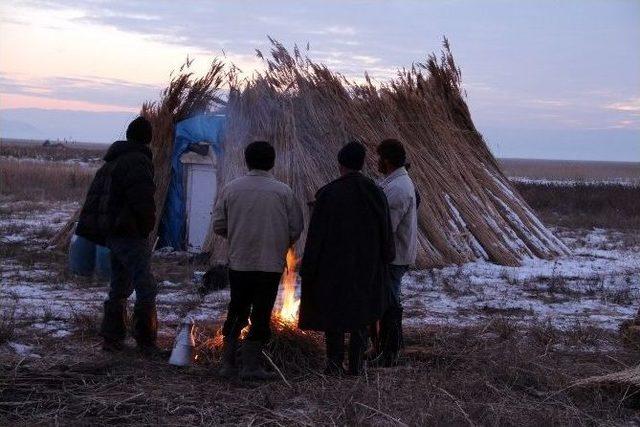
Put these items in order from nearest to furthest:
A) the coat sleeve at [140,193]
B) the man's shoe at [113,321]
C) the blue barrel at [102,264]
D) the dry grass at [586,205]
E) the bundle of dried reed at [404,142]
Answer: the coat sleeve at [140,193] → the man's shoe at [113,321] → the blue barrel at [102,264] → the bundle of dried reed at [404,142] → the dry grass at [586,205]

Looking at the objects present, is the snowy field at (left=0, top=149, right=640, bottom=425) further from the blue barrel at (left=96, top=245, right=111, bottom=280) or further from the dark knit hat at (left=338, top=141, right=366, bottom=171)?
the dark knit hat at (left=338, top=141, right=366, bottom=171)

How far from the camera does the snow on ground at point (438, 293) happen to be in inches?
320

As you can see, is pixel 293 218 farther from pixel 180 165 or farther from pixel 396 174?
pixel 180 165

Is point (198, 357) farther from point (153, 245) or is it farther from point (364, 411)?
point (153, 245)

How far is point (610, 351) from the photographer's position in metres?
7.06

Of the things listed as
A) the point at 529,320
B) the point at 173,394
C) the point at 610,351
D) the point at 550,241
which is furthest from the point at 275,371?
the point at 550,241

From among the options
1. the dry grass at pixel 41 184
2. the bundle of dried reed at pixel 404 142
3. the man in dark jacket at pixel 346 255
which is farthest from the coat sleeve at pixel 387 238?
the dry grass at pixel 41 184

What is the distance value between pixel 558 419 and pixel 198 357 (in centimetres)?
260

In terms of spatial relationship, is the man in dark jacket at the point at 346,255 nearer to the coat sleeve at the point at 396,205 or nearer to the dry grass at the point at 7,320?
the coat sleeve at the point at 396,205

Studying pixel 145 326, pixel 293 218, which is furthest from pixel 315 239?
pixel 145 326

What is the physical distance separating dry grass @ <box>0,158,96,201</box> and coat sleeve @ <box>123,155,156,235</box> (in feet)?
51.4

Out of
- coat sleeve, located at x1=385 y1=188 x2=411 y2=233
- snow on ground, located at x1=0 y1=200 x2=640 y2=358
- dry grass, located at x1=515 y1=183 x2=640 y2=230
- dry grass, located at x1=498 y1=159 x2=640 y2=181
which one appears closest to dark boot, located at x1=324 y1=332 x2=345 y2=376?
coat sleeve, located at x1=385 y1=188 x2=411 y2=233

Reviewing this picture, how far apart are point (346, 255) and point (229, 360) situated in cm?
110

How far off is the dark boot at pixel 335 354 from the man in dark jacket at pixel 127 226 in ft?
4.42
